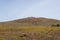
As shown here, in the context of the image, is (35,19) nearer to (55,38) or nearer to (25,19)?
(25,19)

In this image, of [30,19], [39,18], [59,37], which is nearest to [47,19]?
[39,18]

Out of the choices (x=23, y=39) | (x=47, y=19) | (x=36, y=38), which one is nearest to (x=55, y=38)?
(x=36, y=38)

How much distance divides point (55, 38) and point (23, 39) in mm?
6492

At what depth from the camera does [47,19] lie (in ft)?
356

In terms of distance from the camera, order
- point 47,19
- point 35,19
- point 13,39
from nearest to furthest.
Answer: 1. point 13,39
2. point 35,19
3. point 47,19

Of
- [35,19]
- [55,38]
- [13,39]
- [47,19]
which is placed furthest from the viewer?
[47,19]

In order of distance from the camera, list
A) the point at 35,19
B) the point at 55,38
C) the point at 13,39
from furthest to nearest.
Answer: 1. the point at 35,19
2. the point at 55,38
3. the point at 13,39

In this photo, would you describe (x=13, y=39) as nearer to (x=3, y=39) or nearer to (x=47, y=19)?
(x=3, y=39)

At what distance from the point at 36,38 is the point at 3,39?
6.87m

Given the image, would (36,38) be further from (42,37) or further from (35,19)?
(35,19)

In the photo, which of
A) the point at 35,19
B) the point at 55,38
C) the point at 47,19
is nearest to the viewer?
the point at 55,38

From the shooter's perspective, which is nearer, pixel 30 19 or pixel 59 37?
pixel 59 37

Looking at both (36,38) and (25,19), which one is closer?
(36,38)

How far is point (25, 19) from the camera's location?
101375 millimetres
